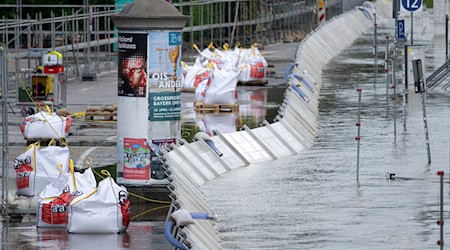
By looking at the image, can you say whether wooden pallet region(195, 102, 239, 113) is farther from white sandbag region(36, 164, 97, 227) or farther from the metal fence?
white sandbag region(36, 164, 97, 227)

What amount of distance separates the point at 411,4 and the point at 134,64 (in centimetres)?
998

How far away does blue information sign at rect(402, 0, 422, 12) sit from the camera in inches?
1129

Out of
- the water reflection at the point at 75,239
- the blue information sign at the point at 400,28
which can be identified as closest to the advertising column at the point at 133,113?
the water reflection at the point at 75,239

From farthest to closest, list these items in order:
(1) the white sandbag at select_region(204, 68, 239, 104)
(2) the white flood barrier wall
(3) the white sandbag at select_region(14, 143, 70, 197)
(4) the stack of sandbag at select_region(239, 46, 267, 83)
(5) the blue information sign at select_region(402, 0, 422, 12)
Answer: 1. (4) the stack of sandbag at select_region(239, 46, 267, 83)
2. (1) the white sandbag at select_region(204, 68, 239, 104)
3. (5) the blue information sign at select_region(402, 0, 422, 12)
4. (3) the white sandbag at select_region(14, 143, 70, 197)
5. (2) the white flood barrier wall

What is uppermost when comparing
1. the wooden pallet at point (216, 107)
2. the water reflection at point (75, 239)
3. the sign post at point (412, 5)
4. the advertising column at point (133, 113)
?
the sign post at point (412, 5)

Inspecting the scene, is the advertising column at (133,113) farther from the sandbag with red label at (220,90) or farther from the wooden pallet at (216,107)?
the sandbag with red label at (220,90)

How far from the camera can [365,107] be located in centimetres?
3409

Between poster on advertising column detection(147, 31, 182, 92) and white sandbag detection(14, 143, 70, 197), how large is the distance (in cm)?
168

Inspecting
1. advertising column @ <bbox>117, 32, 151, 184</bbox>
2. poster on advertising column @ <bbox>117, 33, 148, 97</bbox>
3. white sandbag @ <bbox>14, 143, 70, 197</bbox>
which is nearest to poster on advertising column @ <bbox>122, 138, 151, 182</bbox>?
advertising column @ <bbox>117, 32, 151, 184</bbox>

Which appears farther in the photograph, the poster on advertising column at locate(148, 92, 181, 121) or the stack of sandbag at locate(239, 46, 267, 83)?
the stack of sandbag at locate(239, 46, 267, 83)

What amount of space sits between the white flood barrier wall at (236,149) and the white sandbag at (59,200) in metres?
1.11

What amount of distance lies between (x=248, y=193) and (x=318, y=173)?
2442mm

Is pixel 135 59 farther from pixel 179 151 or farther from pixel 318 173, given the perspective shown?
pixel 318 173

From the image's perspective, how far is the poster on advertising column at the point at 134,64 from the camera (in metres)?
20.4
